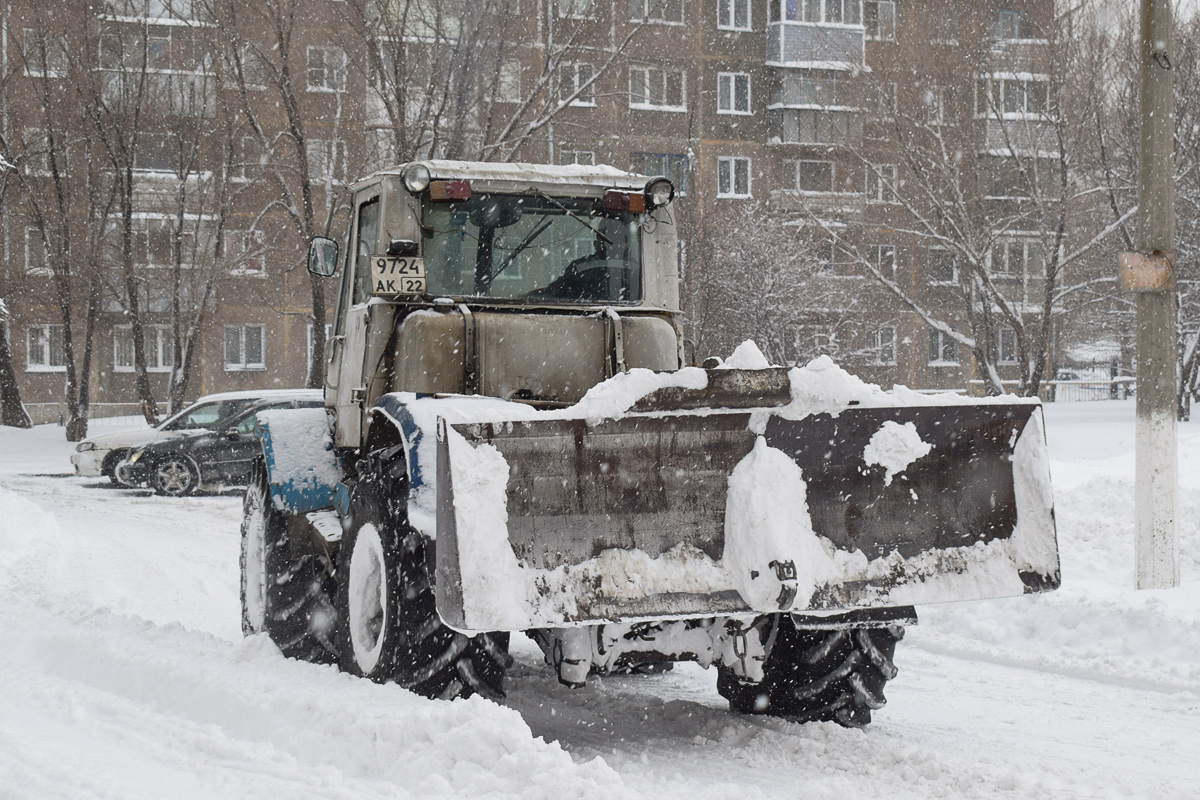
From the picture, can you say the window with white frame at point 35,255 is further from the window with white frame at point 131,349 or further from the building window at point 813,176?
the building window at point 813,176

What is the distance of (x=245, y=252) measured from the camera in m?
31.1

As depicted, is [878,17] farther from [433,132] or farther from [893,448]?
[893,448]

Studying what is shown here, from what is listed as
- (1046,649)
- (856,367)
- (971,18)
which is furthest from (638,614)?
(856,367)

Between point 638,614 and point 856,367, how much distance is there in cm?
3127

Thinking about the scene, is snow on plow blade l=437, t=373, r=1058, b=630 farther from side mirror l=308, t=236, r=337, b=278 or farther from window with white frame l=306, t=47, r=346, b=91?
window with white frame l=306, t=47, r=346, b=91

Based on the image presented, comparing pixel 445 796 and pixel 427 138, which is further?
pixel 427 138

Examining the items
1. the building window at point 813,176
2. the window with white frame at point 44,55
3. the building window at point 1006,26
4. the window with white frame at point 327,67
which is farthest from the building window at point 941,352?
the window with white frame at point 44,55

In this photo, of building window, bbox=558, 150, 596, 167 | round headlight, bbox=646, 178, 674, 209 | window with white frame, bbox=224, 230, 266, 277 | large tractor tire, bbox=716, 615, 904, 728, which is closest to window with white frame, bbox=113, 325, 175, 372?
window with white frame, bbox=224, 230, 266, 277

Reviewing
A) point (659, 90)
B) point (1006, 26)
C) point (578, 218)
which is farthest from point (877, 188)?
point (578, 218)

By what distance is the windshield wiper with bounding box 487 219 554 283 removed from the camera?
6359mm

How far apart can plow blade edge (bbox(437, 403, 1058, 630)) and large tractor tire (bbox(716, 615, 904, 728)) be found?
556 millimetres

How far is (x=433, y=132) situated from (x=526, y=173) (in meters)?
14.1

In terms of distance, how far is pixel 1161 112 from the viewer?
898 cm

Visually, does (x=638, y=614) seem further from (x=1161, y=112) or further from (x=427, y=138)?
(x=427, y=138)
